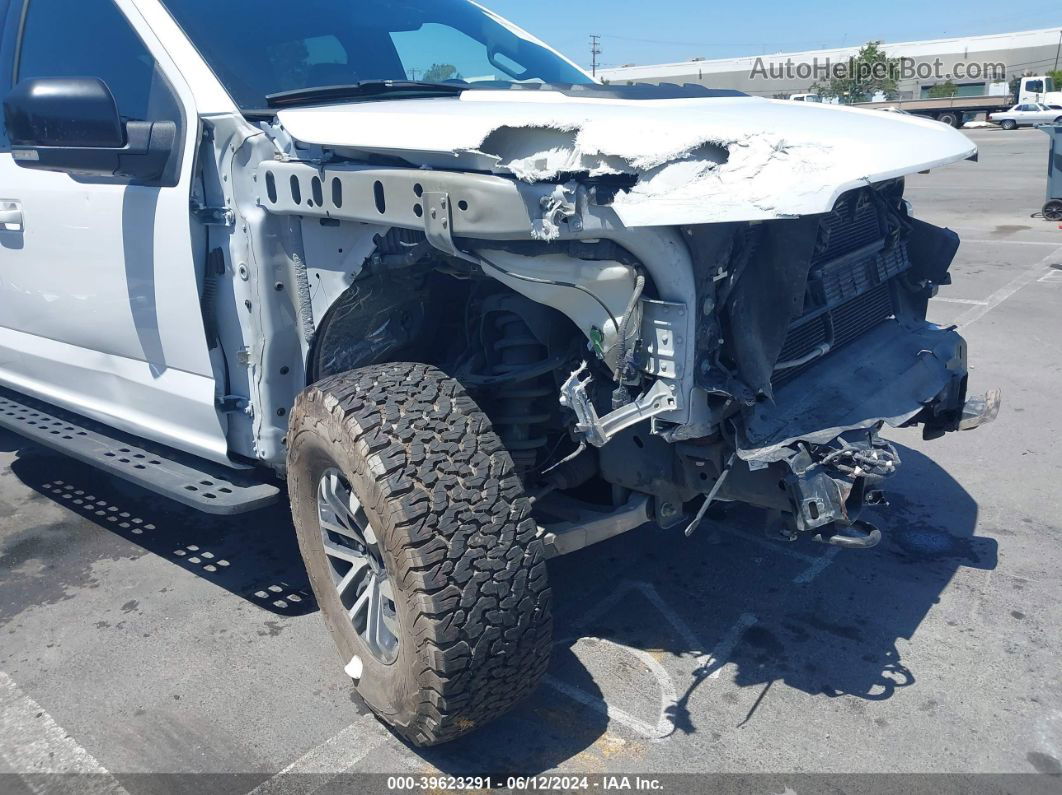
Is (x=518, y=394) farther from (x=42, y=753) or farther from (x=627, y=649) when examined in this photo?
(x=42, y=753)

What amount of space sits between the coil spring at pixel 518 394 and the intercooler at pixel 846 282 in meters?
0.73

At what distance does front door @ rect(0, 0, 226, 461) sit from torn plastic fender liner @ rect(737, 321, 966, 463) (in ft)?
6.11

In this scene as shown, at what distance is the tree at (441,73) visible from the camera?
137 inches

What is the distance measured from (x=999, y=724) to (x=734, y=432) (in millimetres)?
1190

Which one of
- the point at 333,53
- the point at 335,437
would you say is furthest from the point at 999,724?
the point at 333,53

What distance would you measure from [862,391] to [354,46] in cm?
225

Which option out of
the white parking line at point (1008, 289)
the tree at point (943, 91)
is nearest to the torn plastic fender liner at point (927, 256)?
the white parking line at point (1008, 289)

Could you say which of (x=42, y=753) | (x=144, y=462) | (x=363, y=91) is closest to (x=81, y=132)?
(x=363, y=91)

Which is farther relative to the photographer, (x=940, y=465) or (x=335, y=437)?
(x=940, y=465)

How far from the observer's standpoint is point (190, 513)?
4203 millimetres

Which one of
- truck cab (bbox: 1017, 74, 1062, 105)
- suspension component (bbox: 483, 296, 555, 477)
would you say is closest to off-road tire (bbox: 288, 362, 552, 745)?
suspension component (bbox: 483, 296, 555, 477)

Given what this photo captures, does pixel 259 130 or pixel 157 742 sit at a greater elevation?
pixel 259 130

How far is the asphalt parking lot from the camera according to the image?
2557 millimetres

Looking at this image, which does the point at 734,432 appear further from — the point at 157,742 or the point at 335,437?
the point at 157,742
